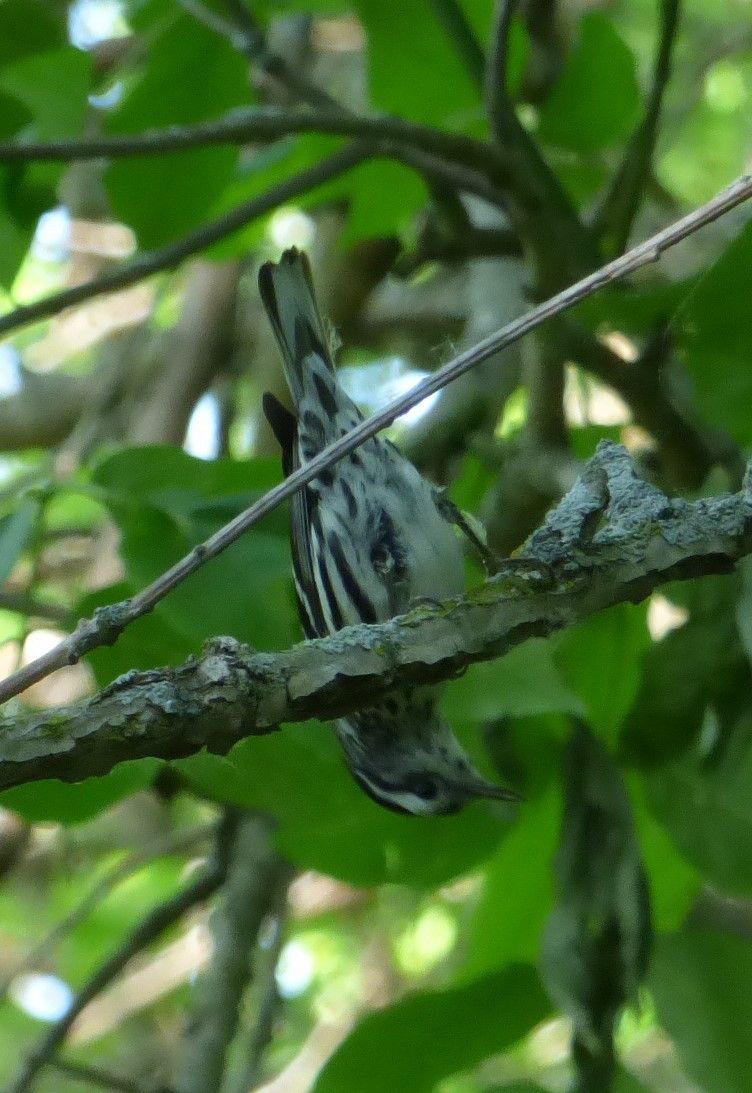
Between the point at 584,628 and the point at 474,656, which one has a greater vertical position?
the point at 584,628

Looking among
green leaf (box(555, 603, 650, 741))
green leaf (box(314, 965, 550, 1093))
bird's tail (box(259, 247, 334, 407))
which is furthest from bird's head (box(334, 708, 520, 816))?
bird's tail (box(259, 247, 334, 407))

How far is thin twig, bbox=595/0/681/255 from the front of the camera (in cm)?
229

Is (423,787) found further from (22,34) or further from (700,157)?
(700,157)

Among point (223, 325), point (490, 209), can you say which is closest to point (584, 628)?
point (490, 209)

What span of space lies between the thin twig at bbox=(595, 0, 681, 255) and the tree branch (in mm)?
1106

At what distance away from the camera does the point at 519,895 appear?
2.16m

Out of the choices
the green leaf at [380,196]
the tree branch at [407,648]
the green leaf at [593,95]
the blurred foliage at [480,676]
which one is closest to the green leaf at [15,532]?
the blurred foliage at [480,676]

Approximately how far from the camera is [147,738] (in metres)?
1.07

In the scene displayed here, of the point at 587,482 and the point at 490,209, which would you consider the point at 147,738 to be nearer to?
the point at 587,482

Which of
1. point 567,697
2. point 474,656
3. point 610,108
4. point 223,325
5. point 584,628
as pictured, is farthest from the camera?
point 223,325

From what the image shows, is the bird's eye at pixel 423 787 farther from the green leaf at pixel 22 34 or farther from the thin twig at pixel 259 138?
the green leaf at pixel 22 34

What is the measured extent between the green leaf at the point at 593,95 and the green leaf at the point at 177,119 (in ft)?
2.42

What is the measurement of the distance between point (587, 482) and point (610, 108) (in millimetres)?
1485

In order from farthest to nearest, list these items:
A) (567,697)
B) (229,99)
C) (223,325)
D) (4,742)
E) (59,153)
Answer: (223,325), (229,99), (59,153), (567,697), (4,742)
